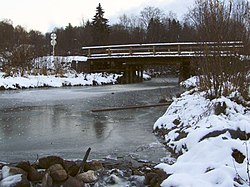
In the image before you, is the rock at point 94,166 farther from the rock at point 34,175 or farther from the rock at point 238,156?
the rock at point 238,156

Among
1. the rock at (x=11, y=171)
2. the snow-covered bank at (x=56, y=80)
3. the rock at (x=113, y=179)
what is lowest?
the rock at (x=113, y=179)

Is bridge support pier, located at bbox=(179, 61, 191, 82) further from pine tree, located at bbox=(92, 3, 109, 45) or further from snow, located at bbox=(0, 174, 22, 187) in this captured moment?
snow, located at bbox=(0, 174, 22, 187)

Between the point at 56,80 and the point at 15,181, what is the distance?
25.9 m

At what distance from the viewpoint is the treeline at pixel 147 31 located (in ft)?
34.8

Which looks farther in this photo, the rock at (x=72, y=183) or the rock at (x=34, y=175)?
the rock at (x=34, y=175)

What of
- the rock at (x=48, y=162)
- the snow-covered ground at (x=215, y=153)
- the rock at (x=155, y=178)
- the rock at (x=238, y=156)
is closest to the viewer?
the snow-covered ground at (x=215, y=153)

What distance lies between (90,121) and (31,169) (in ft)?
20.2

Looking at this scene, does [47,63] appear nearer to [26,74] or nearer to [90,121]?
[26,74]

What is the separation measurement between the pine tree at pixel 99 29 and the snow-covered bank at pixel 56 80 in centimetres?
2243

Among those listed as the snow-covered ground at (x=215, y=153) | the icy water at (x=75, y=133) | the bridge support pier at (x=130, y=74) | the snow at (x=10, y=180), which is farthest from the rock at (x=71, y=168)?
the bridge support pier at (x=130, y=74)

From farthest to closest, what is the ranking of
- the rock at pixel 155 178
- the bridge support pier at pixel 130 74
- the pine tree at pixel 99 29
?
the pine tree at pixel 99 29 → the bridge support pier at pixel 130 74 → the rock at pixel 155 178

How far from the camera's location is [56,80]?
31.7 meters

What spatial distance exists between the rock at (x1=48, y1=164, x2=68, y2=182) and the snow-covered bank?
69.6ft

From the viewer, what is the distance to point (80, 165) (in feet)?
22.8
